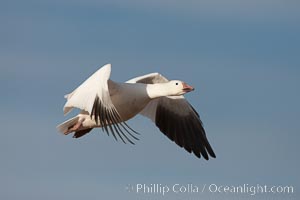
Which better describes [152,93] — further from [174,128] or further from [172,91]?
[174,128]

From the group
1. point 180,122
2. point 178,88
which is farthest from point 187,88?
point 180,122

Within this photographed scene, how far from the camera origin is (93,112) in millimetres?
19781

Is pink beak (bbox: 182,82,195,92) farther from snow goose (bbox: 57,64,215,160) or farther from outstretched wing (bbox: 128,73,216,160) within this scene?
outstretched wing (bbox: 128,73,216,160)

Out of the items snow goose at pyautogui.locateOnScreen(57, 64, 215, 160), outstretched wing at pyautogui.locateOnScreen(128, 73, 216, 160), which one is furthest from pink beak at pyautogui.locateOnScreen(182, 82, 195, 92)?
outstretched wing at pyautogui.locateOnScreen(128, 73, 216, 160)

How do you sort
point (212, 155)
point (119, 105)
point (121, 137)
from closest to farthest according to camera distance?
point (121, 137), point (119, 105), point (212, 155)

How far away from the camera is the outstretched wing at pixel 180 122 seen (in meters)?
22.6

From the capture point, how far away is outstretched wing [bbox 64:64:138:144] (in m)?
19.7

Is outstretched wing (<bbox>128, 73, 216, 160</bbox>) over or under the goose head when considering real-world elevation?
under

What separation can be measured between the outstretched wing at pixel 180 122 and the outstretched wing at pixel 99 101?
9.25 ft

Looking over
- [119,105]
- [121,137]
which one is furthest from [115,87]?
[121,137]

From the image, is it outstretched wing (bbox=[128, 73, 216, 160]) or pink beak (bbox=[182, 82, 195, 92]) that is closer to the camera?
pink beak (bbox=[182, 82, 195, 92])

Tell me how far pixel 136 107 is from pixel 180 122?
8.32ft

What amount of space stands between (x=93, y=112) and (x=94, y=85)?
0.45 m

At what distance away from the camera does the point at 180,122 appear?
2289cm
